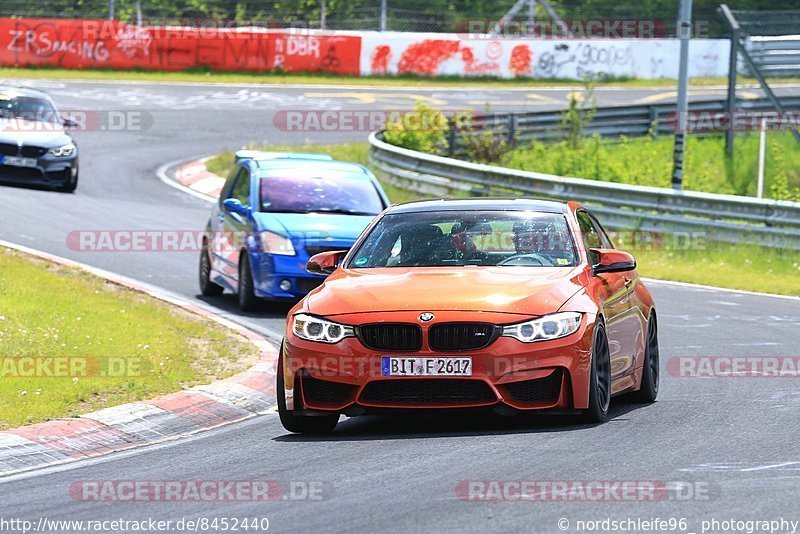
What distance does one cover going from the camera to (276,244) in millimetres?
15531

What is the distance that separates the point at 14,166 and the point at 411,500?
1924cm

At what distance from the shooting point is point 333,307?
29.6 ft

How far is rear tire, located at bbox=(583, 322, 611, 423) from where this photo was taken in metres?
8.96

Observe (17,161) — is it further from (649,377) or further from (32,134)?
(649,377)

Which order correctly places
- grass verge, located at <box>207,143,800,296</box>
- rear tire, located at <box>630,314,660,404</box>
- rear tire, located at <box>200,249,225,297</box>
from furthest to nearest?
1. grass verge, located at <box>207,143,800,296</box>
2. rear tire, located at <box>200,249,225,297</box>
3. rear tire, located at <box>630,314,660,404</box>

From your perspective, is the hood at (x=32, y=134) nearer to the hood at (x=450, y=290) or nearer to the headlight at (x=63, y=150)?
the headlight at (x=63, y=150)

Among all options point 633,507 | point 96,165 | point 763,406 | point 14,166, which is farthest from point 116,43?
point 633,507

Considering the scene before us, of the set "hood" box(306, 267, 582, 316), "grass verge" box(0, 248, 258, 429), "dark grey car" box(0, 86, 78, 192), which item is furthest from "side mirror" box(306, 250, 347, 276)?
"dark grey car" box(0, 86, 78, 192)

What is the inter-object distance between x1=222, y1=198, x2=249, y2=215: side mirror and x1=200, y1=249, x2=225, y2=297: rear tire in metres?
0.82

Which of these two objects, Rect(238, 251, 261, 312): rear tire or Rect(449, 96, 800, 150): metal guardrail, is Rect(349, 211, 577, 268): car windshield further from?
Rect(449, 96, 800, 150): metal guardrail

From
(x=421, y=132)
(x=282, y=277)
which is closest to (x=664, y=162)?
(x=421, y=132)

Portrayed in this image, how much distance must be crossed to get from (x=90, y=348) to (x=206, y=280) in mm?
5299

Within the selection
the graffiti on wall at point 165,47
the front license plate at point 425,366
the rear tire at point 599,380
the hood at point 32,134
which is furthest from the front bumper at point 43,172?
the graffiti on wall at point 165,47

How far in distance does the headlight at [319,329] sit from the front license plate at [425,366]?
0.29 meters
